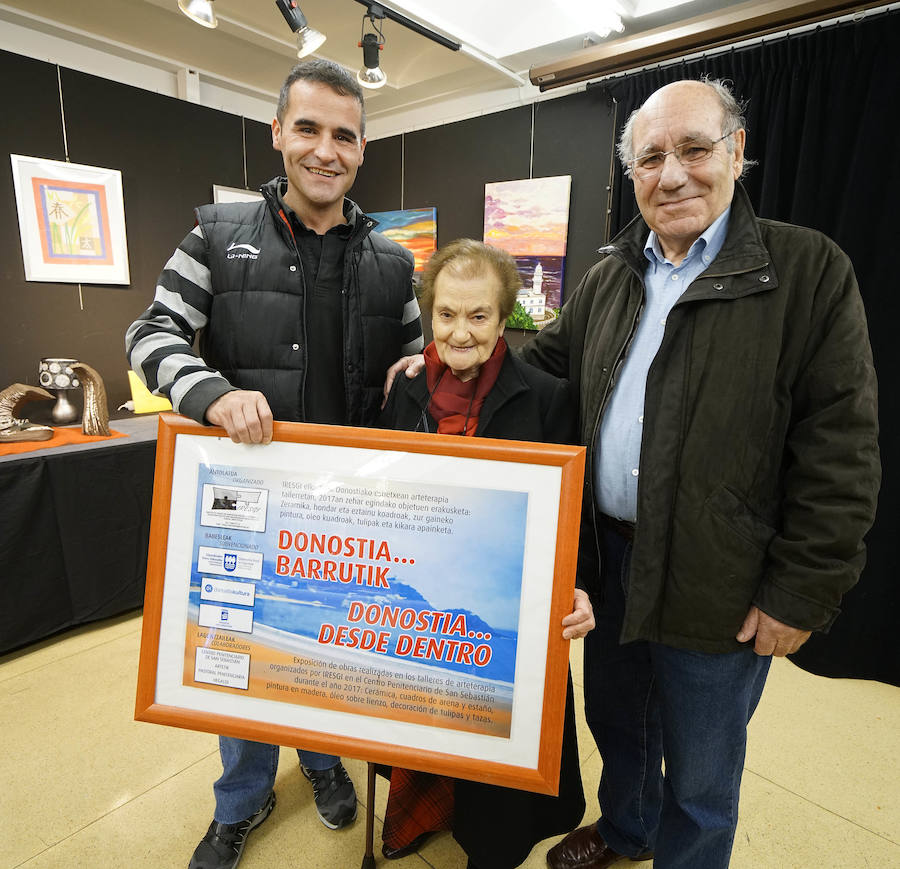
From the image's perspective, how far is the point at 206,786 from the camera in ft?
6.32

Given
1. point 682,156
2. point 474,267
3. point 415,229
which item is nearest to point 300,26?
point 415,229

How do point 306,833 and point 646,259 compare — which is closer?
point 646,259

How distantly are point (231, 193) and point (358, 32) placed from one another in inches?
57.0

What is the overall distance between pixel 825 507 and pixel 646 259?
67 centimetres

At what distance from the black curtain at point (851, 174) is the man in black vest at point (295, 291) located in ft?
7.15

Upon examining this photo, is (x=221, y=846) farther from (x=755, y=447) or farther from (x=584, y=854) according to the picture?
(x=755, y=447)

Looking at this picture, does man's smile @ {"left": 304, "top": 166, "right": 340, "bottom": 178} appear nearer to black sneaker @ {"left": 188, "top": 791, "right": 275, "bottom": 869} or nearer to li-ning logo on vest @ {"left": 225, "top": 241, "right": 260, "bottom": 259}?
li-ning logo on vest @ {"left": 225, "top": 241, "right": 260, "bottom": 259}

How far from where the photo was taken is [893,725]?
2.41 meters

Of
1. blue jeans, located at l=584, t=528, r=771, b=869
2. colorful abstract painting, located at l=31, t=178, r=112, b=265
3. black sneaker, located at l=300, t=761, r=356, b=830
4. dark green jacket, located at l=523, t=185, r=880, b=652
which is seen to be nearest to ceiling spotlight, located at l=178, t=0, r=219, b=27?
colorful abstract painting, located at l=31, t=178, r=112, b=265

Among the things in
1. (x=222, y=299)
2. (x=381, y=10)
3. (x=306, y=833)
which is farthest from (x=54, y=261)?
(x=306, y=833)

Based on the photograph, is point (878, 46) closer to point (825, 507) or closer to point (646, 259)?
point (646, 259)

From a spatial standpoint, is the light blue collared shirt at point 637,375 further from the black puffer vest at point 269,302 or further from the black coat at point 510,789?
the black puffer vest at point 269,302

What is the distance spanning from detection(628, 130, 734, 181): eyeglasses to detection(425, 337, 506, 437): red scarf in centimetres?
50

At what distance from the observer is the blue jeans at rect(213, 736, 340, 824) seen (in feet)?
5.10
